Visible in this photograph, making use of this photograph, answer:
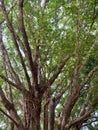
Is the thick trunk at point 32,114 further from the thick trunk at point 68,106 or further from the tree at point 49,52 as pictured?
the thick trunk at point 68,106

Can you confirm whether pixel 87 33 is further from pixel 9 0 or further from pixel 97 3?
pixel 9 0

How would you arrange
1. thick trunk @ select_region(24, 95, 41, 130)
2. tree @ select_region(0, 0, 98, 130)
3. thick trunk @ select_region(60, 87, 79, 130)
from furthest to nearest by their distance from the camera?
thick trunk @ select_region(24, 95, 41, 130)
thick trunk @ select_region(60, 87, 79, 130)
tree @ select_region(0, 0, 98, 130)

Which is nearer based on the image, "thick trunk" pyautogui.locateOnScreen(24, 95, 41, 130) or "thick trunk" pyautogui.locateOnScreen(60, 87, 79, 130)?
"thick trunk" pyautogui.locateOnScreen(60, 87, 79, 130)

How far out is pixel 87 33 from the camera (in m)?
5.13

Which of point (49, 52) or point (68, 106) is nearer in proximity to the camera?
point (68, 106)

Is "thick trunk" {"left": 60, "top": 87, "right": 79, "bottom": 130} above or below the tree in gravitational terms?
below

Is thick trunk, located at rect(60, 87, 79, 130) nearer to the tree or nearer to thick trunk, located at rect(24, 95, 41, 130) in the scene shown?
the tree

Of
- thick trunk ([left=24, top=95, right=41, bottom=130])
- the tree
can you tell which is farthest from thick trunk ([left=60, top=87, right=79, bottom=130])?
thick trunk ([left=24, top=95, right=41, bottom=130])

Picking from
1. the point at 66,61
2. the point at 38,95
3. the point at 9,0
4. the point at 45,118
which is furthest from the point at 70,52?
the point at 9,0

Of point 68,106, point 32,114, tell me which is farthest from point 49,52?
point 32,114

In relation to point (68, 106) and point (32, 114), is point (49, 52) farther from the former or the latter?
point (32, 114)

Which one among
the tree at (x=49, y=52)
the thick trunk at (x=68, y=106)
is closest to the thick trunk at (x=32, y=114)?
the tree at (x=49, y=52)

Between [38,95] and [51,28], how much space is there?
4.44ft

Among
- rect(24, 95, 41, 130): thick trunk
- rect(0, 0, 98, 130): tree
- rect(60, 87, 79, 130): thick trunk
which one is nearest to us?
rect(0, 0, 98, 130): tree
